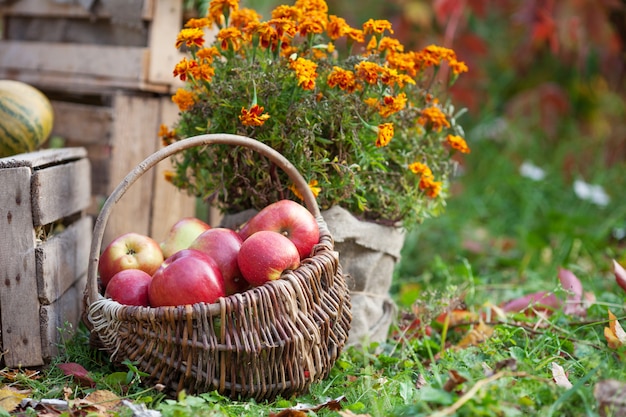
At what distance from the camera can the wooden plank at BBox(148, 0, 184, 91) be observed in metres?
3.30

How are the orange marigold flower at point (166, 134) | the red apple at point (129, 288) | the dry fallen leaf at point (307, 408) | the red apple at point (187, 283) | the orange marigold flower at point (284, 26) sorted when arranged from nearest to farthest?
the dry fallen leaf at point (307, 408)
the red apple at point (187, 283)
the red apple at point (129, 288)
the orange marigold flower at point (284, 26)
the orange marigold flower at point (166, 134)

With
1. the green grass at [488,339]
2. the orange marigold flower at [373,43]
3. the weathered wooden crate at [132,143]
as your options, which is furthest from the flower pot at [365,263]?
the weathered wooden crate at [132,143]

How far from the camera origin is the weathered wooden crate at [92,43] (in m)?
3.31

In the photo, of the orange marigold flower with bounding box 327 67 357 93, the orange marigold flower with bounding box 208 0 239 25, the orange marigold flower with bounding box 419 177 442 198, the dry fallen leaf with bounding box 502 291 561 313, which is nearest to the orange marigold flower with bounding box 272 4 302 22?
the orange marigold flower with bounding box 208 0 239 25

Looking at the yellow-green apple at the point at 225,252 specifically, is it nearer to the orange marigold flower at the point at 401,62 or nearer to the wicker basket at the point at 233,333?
the wicker basket at the point at 233,333

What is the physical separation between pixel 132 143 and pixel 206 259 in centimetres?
146

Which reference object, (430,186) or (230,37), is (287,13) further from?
(430,186)

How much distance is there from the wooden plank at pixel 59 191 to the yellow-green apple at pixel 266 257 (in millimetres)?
687

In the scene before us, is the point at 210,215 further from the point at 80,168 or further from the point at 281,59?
the point at 281,59

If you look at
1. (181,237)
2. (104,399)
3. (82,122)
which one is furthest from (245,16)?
(104,399)

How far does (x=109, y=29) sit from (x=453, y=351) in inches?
90.2

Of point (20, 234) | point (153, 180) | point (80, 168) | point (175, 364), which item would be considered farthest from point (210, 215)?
point (175, 364)

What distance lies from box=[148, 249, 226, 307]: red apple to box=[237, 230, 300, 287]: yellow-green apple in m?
0.10

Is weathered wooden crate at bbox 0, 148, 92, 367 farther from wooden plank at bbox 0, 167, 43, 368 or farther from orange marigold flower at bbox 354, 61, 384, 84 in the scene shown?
orange marigold flower at bbox 354, 61, 384, 84
